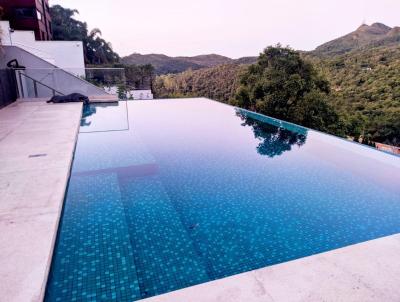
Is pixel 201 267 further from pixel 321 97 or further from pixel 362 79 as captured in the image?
pixel 362 79

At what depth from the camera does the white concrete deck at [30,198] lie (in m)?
1.95

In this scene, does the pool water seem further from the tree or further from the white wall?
the white wall

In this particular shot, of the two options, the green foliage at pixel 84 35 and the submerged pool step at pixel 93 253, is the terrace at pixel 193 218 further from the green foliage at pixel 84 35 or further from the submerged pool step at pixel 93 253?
the green foliage at pixel 84 35

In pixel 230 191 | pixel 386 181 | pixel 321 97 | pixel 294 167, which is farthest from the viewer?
pixel 321 97

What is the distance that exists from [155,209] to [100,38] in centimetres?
3722

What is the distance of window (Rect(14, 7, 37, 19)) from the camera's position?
21.5 m

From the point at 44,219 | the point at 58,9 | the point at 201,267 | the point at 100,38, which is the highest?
the point at 58,9

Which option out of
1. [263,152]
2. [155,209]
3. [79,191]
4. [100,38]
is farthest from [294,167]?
[100,38]

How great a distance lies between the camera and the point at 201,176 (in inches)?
186

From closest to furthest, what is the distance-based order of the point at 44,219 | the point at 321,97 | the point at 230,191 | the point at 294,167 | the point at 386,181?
the point at 44,219 < the point at 230,191 < the point at 386,181 < the point at 294,167 < the point at 321,97

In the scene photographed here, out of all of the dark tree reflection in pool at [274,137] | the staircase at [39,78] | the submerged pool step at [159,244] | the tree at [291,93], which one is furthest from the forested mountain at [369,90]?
the submerged pool step at [159,244]

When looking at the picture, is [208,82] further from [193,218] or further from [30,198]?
[30,198]

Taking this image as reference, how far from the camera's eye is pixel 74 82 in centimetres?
1117

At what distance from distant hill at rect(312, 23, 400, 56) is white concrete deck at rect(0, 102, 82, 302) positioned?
Result: 44593 mm
